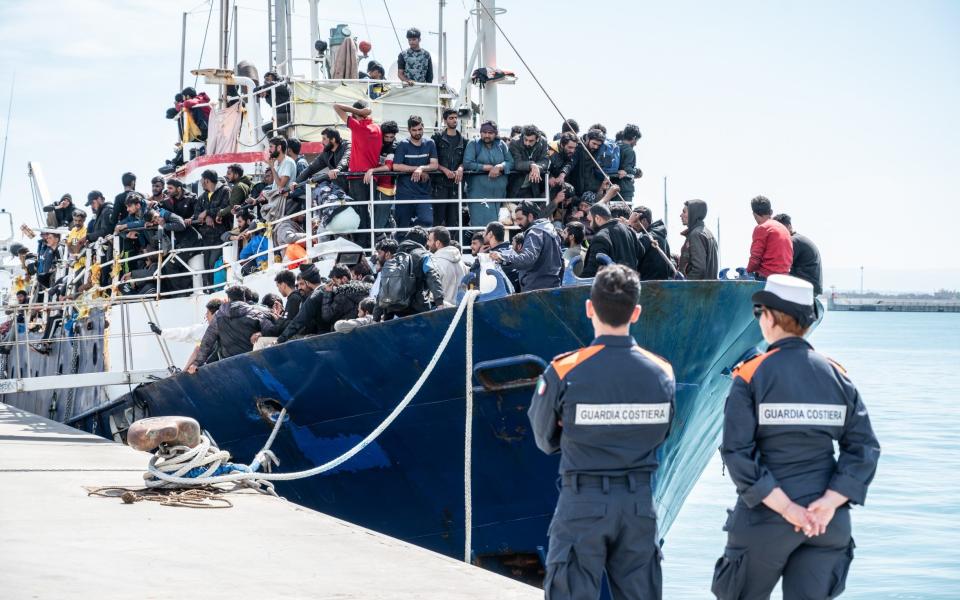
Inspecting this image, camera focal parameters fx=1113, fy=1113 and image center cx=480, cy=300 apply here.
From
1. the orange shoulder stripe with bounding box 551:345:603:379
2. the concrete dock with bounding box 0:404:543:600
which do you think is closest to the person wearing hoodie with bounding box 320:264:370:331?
the concrete dock with bounding box 0:404:543:600

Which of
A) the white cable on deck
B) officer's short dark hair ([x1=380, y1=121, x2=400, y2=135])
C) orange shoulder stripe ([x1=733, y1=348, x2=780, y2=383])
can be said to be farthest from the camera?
officer's short dark hair ([x1=380, y1=121, x2=400, y2=135])

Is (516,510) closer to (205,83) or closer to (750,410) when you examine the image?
(750,410)

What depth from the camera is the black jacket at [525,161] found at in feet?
39.8

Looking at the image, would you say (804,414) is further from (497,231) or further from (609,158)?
(609,158)

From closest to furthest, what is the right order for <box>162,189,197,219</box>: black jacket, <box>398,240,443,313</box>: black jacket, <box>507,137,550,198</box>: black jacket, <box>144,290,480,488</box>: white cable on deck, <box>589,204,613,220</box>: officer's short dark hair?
<box>144,290,480,488</box>: white cable on deck → <box>589,204,613,220</box>: officer's short dark hair → <box>398,240,443,313</box>: black jacket → <box>507,137,550,198</box>: black jacket → <box>162,189,197,219</box>: black jacket

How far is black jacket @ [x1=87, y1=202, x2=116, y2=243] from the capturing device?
15.2m

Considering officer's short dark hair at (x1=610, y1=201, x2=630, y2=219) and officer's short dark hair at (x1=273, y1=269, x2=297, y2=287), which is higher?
officer's short dark hair at (x1=610, y1=201, x2=630, y2=219)

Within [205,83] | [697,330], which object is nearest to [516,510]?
[697,330]

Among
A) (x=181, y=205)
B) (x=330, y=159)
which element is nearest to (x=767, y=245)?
(x=330, y=159)

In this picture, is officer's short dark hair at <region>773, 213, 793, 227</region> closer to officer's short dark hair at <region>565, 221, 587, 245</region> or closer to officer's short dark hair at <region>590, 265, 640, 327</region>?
officer's short dark hair at <region>565, 221, 587, 245</region>

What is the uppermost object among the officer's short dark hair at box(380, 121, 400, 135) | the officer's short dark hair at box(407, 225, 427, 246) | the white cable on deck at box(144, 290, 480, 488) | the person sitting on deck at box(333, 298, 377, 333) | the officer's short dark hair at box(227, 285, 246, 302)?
the officer's short dark hair at box(380, 121, 400, 135)

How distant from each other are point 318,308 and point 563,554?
617cm

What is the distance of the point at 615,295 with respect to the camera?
4.34m

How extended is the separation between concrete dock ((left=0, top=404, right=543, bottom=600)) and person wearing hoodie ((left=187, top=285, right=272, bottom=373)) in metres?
2.66
